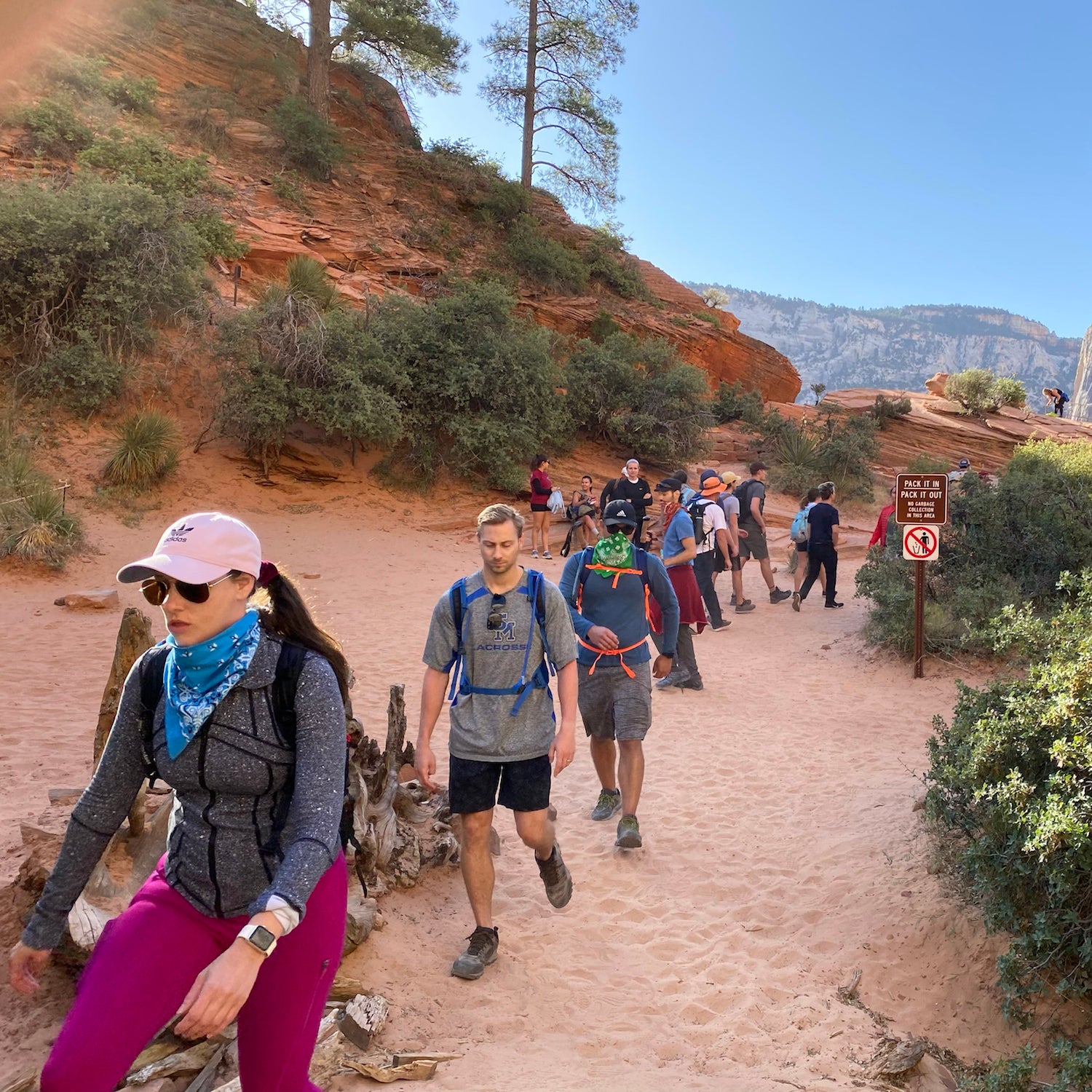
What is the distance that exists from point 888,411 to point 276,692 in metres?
28.4

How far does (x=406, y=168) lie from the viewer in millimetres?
26297

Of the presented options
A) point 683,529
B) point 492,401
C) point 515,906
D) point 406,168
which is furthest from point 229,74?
point 515,906

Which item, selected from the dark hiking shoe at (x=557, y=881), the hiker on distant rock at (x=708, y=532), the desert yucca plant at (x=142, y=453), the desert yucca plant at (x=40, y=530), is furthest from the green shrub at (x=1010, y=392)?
the dark hiking shoe at (x=557, y=881)

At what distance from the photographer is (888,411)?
27.2m

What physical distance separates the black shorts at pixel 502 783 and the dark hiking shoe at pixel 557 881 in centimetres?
43

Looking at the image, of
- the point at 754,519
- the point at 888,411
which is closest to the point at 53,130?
the point at 754,519

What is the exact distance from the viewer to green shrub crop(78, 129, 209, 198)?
1750cm

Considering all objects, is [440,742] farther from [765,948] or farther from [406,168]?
[406,168]

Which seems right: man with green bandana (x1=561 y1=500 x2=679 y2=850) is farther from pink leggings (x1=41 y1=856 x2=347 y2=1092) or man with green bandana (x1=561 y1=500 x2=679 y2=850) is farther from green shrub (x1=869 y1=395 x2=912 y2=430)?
green shrub (x1=869 y1=395 x2=912 y2=430)

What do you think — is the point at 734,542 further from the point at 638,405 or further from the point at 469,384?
the point at 638,405

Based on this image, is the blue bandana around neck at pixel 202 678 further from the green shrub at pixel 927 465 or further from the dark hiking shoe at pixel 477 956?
the green shrub at pixel 927 465

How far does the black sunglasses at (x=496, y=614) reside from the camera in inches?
142

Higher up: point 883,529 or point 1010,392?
point 1010,392

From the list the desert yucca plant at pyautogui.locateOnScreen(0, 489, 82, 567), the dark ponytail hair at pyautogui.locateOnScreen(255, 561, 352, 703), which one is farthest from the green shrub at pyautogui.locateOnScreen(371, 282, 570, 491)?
the dark ponytail hair at pyautogui.locateOnScreen(255, 561, 352, 703)
